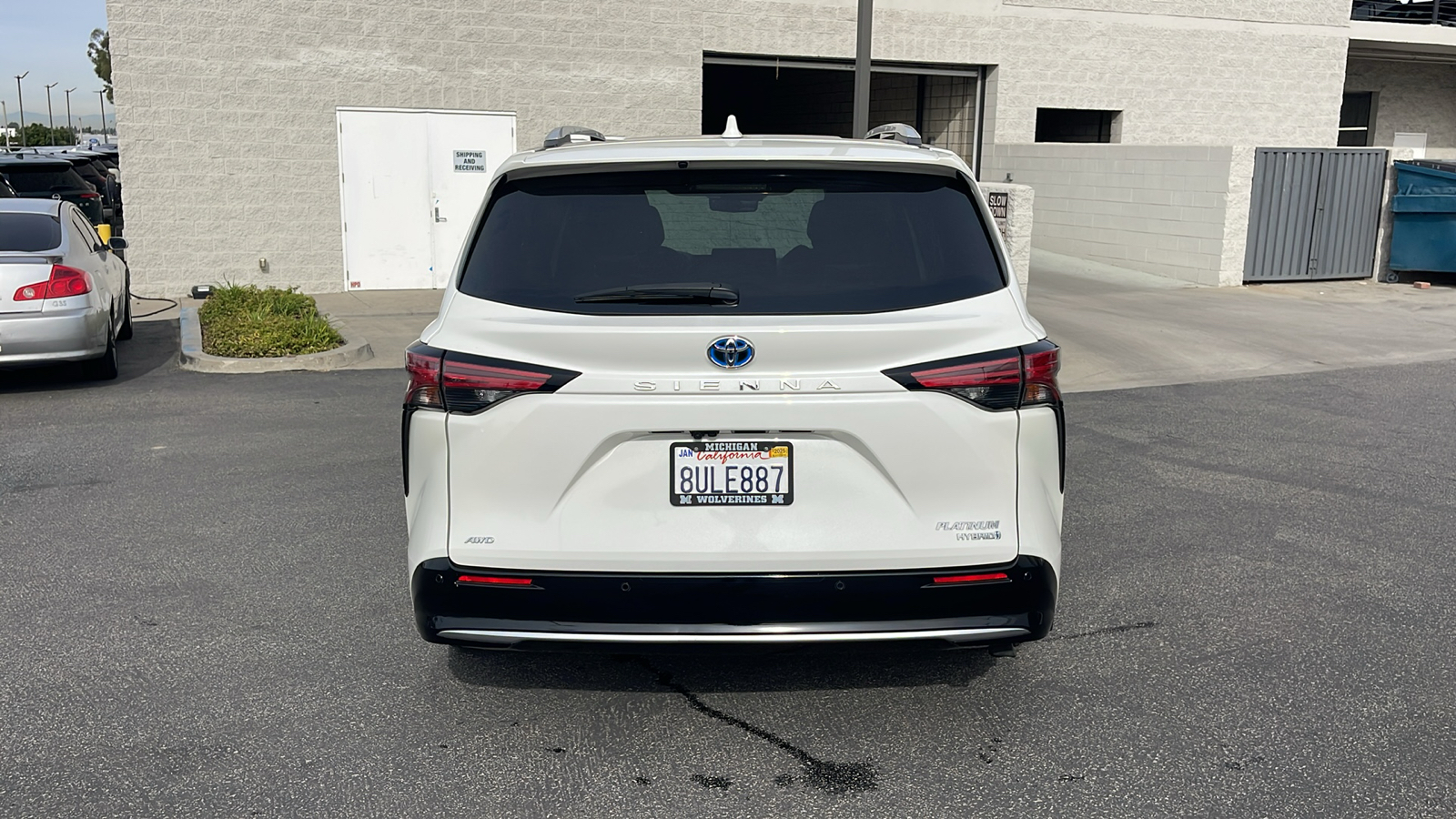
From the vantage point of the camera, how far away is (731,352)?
11.7 ft

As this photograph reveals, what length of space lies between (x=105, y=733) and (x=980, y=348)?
3.02 m

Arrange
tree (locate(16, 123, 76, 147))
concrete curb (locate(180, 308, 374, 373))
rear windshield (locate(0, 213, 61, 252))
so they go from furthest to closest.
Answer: tree (locate(16, 123, 76, 147)) → concrete curb (locate(180, 308, 374, 373)) → rear windshield (locate(0, 213, 61, 252))

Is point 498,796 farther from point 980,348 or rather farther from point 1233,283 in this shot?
point 1233,283

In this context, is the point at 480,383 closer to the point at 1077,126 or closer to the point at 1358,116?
the point at 1077,126

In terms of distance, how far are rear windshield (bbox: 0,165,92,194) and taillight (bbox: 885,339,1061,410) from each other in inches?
836

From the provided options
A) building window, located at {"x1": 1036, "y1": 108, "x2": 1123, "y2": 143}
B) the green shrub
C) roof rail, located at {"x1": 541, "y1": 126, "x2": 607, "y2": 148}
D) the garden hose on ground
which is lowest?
the garden hose on ground

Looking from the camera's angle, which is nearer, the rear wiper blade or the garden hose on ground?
the rear wiper blade

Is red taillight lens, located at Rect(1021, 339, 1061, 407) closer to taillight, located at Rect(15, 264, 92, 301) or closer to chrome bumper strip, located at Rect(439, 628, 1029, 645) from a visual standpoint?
chrome bumper strip, located at Rect(439, 628, 1029, 645)

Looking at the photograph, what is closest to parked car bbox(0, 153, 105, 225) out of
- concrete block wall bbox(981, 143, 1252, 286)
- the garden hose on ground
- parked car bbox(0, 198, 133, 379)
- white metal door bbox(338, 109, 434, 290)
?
the garden hose on ground

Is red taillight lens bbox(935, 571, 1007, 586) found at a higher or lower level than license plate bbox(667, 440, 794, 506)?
lower

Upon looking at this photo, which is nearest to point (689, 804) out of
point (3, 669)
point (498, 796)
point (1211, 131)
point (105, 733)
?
point (498, 796)

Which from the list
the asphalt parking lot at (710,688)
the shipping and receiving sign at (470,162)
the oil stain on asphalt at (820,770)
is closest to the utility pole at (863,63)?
the asphalt parking lot at (710,688)

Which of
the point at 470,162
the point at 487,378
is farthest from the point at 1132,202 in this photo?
the point at 487,378

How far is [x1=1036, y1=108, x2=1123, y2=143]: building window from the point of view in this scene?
2141cm
